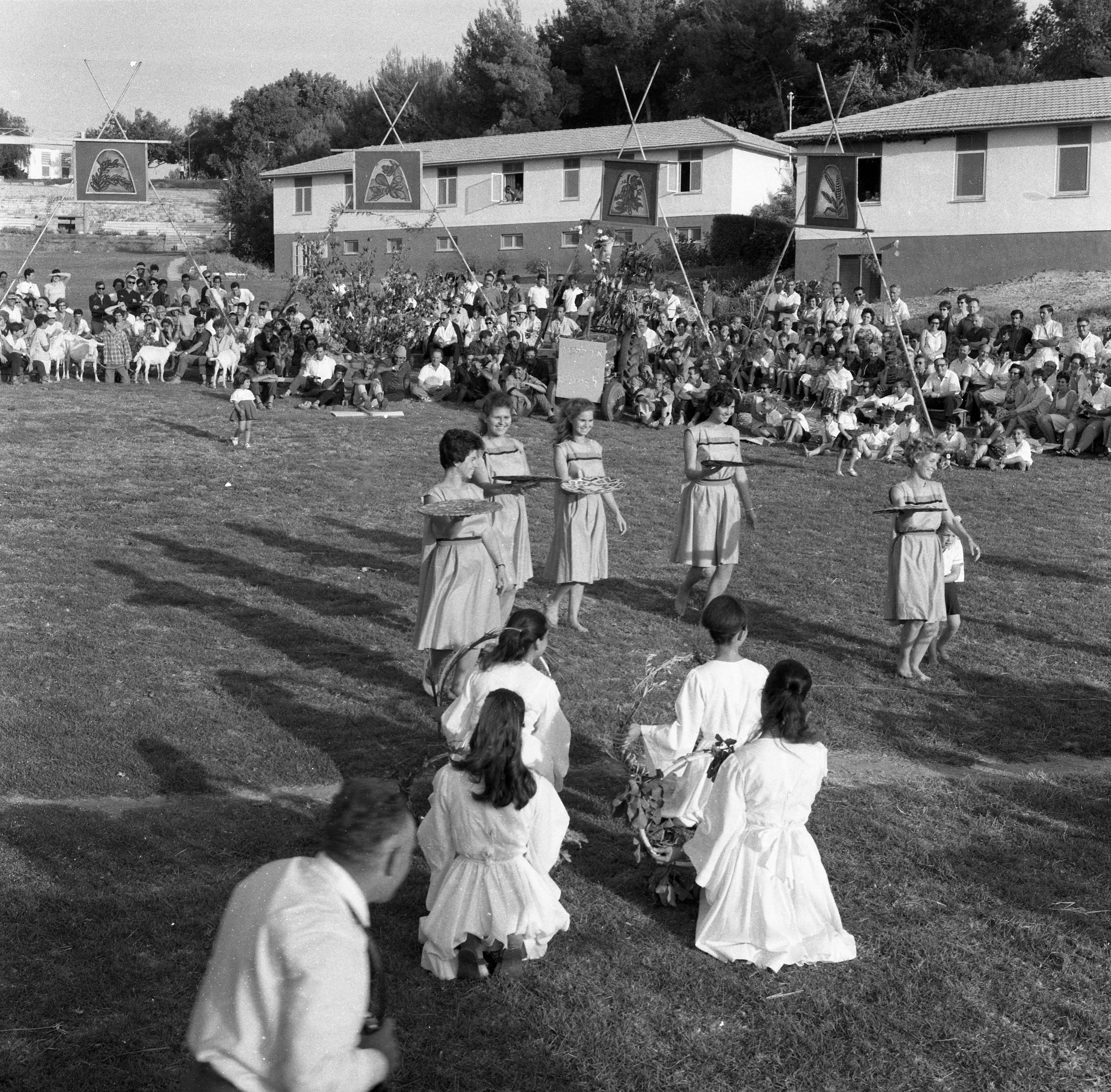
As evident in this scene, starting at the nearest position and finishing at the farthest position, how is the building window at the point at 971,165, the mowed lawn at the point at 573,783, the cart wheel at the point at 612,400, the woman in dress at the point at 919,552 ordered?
the mowed lawn at the point at 573,783 < the woman in dress at the point at 919,552 < the cart wheel at the point at 612,400 < the building window at the point at 971,165

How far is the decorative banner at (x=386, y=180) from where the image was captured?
26.8 m

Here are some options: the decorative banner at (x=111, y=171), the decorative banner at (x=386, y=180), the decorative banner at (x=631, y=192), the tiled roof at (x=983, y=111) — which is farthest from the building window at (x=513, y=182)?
the decorative banner at (x=631, y=192)

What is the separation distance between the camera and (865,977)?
582 cm

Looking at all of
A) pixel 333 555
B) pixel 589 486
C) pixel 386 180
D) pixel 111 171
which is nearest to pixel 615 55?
pixel 386 180

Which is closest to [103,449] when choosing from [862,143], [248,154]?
[862,143]

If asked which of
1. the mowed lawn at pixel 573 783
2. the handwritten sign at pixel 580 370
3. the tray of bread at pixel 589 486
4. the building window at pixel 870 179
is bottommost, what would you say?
the mowed lawn at pixel 573 783

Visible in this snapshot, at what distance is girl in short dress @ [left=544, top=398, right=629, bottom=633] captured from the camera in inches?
436

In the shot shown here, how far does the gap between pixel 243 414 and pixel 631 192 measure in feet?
27.6

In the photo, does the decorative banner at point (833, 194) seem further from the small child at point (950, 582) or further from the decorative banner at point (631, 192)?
the small child at point (950, 582)

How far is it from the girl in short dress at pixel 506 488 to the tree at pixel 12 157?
69.4 m

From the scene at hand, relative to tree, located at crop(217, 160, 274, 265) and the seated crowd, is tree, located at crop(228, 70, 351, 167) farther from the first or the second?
the seated crowd

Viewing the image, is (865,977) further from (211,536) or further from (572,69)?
(572,69)

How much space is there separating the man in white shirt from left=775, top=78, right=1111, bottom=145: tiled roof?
3536cm

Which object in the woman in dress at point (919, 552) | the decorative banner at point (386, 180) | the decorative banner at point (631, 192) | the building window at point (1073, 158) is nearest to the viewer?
the woman in dress at point (919, 552)
